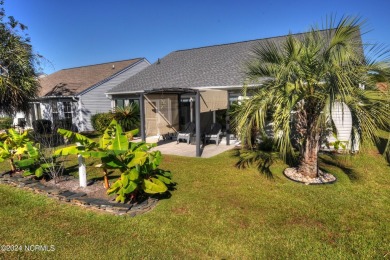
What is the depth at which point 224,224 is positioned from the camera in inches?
183

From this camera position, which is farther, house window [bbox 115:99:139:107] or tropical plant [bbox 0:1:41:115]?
house window [bbox 115:99:139:107]

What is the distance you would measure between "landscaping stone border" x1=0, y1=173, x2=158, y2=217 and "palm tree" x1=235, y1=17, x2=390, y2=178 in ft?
10.5

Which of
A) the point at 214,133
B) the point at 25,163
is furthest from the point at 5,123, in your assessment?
the point at 214,133

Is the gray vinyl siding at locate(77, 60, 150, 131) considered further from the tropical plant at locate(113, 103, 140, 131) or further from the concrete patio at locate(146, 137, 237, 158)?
the concrete patio at locate(146, 137, 237, 158)

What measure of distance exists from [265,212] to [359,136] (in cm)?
317

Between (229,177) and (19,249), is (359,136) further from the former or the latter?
(19,249)

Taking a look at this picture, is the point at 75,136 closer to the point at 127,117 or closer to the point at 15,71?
the point at 127,117

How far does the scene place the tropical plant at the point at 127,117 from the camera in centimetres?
1589

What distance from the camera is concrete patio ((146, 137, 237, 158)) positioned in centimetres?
1080

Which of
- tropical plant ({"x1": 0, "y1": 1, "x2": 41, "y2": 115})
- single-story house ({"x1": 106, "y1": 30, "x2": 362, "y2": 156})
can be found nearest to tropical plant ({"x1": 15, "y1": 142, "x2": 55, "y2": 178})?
single-story house ({"x1": 106, "y1": 30, "x2": 362, "y2": 156})

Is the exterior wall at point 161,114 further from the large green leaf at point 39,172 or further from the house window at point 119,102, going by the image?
the large green leaf at point 39,172

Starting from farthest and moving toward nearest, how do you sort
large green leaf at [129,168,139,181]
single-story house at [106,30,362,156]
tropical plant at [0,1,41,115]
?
tropical plant at [0,1,41,115] → single-story house at [106,30,362,156] → large green leaf at [129,168,139,181]

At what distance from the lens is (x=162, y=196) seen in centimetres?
596

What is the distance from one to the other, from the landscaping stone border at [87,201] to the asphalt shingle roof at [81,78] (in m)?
13.2
